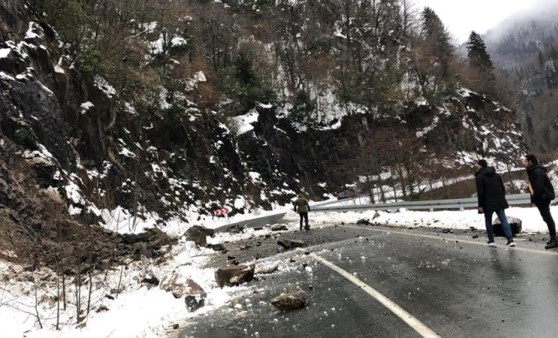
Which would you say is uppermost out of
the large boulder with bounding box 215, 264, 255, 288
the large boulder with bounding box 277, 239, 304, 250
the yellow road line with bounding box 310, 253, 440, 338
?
the large boulder with bounding box 277, 239, 304, 250

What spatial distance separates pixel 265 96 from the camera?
53219mm

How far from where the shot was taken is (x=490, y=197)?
1104 centimetres

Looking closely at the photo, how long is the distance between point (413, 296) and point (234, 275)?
15.2 ft

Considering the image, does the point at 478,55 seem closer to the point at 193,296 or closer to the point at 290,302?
the point at 193,296

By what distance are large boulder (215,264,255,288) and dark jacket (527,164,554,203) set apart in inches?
255

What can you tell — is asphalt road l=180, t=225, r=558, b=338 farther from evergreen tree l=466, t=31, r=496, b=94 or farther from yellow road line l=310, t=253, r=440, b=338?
evergreen tree l=466, t=31, r=496, b=94

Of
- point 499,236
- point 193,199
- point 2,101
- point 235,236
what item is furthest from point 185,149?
point 499,236

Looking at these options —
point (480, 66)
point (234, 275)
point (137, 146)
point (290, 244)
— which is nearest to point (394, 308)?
point (234, 275)

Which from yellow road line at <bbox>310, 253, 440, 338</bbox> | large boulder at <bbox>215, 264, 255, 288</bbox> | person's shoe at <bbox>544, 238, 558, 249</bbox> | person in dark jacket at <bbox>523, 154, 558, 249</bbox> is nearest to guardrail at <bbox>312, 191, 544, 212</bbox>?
person in dark jacket at <bbox>523, 154, 558, 249</bbox>

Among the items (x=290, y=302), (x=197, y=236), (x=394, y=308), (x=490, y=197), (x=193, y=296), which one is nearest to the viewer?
A: (x=394, y=308)

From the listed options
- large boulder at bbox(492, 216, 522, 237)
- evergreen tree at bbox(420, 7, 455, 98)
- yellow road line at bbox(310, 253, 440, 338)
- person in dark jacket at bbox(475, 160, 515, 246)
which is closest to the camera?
yellow road line at bbox(310, 253, 440, 338)

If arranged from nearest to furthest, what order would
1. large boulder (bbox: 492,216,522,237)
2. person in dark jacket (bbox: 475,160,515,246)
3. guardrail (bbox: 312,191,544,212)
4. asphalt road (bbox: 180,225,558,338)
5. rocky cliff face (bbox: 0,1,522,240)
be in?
asphalt road (bbox: 180,225,558,338) → person in dark jacket (bbox: 475,160,515,246) → large boulder (bbox: 492,216,522,237) → guardrail (bbox: 312,191,544,212) → rocky cliff face (bbox: 0,1,522,240)

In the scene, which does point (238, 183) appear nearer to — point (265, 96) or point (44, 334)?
point (265, 96)

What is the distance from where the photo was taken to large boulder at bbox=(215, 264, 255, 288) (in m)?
10.2
